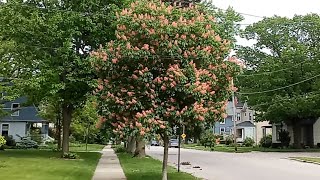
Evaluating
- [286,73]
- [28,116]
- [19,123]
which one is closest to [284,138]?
[286,73]

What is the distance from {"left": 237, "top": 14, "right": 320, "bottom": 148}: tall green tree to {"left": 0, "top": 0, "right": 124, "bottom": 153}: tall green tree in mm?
22934

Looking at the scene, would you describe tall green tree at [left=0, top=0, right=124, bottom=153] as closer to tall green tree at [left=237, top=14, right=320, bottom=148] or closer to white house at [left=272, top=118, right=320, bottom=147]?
tall green tree at [left=237, top=14, right=320, bottom=148]

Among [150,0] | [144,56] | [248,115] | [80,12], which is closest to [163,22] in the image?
[144,56]

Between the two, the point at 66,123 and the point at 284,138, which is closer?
the point at 66,123

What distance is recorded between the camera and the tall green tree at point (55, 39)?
26141mm

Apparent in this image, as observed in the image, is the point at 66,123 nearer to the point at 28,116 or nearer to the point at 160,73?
the point at 160,73

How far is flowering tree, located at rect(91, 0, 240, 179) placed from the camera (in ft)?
44.4

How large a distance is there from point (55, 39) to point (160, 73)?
45.6ft

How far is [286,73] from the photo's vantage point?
45250 mm

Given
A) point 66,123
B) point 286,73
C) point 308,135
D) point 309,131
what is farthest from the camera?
point 308,135

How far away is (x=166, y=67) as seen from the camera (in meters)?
14.2

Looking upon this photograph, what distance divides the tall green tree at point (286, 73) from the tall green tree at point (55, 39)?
22934 millimetres

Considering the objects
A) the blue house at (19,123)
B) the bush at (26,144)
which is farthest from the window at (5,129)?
the bush at (26,144)

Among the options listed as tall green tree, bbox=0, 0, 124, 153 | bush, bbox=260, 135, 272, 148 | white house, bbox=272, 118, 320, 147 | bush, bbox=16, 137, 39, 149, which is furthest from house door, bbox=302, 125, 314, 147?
tall green tree, bbox=0, 0, 124, 153
